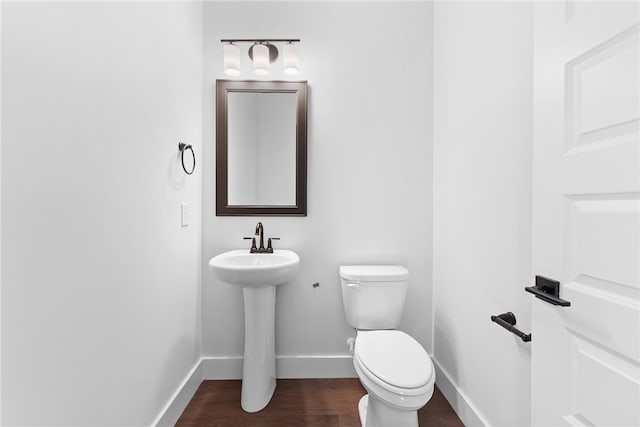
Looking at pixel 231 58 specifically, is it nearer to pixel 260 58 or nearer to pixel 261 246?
pixel 260 58

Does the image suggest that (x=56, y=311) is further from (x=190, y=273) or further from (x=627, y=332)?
(x=627, y=332)

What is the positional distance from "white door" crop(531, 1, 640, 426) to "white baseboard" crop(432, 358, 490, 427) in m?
0.66

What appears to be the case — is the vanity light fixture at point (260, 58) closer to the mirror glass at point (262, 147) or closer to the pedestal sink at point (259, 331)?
the mirror glass at point (262, 147)

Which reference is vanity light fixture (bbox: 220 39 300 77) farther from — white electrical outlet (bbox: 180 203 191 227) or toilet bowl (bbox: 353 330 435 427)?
toilet bowl (bbox: 353 330 435 427)

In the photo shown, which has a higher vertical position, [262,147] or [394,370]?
[262,147]

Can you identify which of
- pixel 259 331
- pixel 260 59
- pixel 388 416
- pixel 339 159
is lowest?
pixel 388 416

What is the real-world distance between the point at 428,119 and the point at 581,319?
1.54m

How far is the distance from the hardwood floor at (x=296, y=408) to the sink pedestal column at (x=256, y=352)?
69mm

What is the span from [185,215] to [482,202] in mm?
1502

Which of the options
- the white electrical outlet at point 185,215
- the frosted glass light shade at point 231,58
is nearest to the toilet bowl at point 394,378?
the white electrical outlet at point 185,215

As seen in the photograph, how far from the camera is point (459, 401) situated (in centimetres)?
165

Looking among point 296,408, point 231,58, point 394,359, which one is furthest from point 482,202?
point 231,58

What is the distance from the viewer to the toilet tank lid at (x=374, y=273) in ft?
5.86

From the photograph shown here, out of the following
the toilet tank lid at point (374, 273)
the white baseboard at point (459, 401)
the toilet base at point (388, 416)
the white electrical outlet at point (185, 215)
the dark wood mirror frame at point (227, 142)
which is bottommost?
the white baseboard at point (459, 401)
